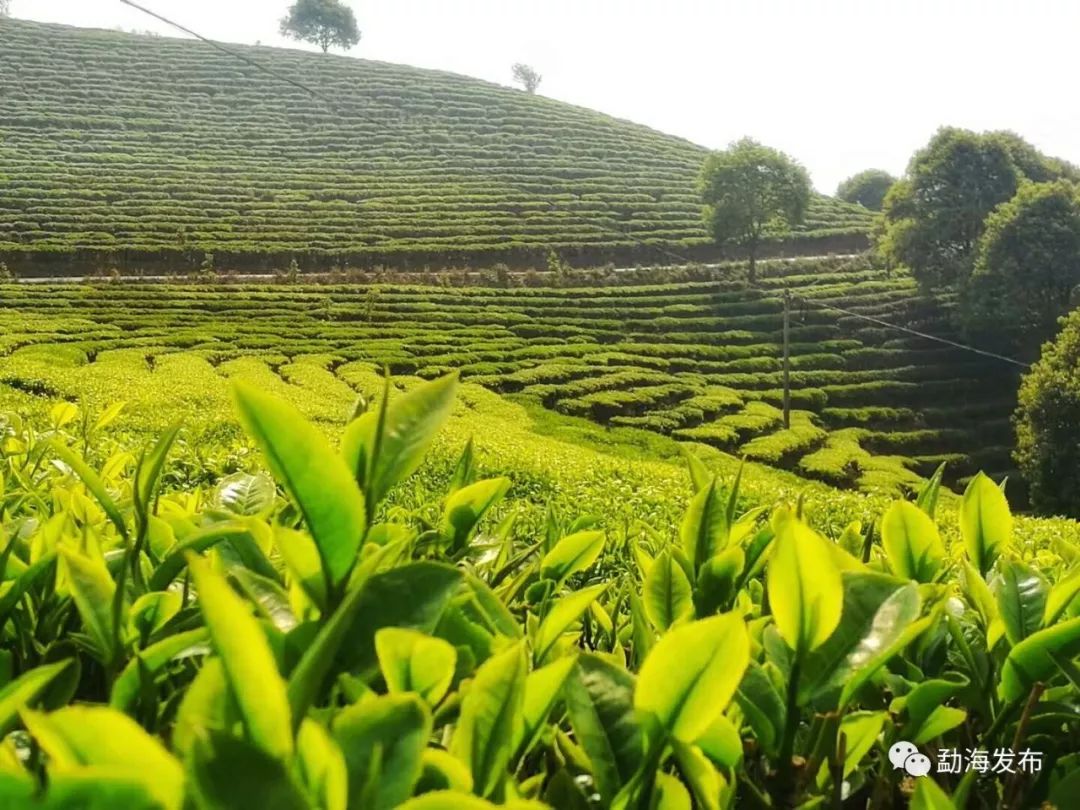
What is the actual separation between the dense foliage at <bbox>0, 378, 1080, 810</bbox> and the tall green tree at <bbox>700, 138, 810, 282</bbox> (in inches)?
1341

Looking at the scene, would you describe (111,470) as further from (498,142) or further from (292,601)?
(498,142)

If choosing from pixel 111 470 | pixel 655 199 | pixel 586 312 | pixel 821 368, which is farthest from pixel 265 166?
pixel 111 470

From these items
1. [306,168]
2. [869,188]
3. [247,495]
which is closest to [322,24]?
[306,168]

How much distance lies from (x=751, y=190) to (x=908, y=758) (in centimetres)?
3498

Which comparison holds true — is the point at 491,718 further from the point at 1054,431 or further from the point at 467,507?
the point at 1054,431

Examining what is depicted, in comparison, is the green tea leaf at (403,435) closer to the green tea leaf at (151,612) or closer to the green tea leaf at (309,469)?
the green tea leaf at (309,469)

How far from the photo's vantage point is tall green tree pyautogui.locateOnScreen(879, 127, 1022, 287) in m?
27.3

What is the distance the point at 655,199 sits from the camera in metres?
43.8

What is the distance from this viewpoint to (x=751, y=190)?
33469 millimetres

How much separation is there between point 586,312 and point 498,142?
92.4ft

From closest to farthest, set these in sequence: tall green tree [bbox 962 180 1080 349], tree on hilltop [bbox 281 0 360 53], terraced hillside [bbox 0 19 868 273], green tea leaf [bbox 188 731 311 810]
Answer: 1. green tea leaf [bbox 188 731 311 810]
2. tall green tree [bbox 962 180 1080 349]
3. terraced hillside [bbox 0 19 868 273]
4. tree on hilltop [bbox 281 0 360 53]

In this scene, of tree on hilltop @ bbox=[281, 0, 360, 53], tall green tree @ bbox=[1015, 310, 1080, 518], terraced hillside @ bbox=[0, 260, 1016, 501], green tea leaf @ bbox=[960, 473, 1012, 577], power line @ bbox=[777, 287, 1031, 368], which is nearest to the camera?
green tea leaf @ bbox=[960, 473, 1012, 577]

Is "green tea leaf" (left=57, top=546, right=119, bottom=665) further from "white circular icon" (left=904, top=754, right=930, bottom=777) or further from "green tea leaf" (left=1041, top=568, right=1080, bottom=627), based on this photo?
"white circular icon" (left=904, top=754, right=930, bottom=777)

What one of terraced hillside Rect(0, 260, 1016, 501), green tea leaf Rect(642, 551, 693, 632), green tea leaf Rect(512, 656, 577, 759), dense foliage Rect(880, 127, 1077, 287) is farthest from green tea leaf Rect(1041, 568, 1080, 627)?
dense foliage Rect(880, 127, 1077, 287)
